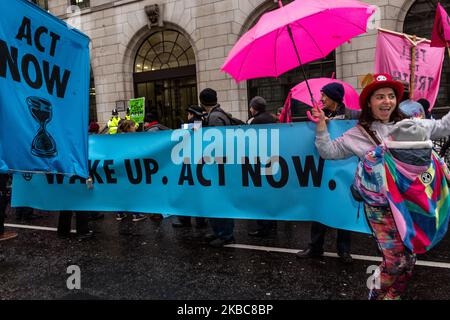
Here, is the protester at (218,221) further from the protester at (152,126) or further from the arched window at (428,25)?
the arched window at (428,25)

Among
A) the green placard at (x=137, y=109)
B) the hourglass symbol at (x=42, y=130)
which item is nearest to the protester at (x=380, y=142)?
the hourglass symbol at (x=42, y=130)

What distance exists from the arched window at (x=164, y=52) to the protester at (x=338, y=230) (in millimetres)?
11268

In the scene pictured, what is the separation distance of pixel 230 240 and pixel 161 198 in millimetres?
1105

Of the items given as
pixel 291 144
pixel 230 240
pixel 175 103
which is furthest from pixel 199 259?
pixel 175 103

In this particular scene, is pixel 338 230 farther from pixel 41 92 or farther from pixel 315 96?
pixel 41 92

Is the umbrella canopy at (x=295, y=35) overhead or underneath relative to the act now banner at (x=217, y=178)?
Answer: overhead

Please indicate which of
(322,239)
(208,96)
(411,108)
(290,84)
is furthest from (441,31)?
(290,84)

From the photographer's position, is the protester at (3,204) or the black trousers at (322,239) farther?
the protester at (3,204)

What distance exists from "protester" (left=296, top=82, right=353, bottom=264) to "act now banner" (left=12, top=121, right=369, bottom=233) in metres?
0.24

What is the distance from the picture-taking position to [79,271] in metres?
4.24

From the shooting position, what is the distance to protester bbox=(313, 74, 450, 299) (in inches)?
100

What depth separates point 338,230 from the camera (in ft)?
14.3

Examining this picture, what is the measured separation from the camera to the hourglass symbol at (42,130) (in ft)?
10.6
